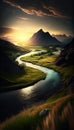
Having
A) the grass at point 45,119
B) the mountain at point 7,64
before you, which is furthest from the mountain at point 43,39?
the grass at point 45,119

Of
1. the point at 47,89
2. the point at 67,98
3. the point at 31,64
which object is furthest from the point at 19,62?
the point at 67,98

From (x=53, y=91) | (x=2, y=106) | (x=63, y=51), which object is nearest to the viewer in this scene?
(x=2, y=106)

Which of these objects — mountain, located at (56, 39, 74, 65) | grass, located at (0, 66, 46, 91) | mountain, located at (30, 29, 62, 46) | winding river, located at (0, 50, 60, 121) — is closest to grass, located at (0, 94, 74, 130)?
winding river, located at (0, 50, 60, 121)

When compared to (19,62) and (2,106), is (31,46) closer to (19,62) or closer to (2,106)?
(19,62)

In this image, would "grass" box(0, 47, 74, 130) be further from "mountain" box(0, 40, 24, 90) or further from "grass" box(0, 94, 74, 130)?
"mountain" box(0, 40, 24, 90)

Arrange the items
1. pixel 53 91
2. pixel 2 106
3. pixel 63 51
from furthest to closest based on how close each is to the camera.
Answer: pixel 63 51 < pixel 53 91 < pixel 2 106

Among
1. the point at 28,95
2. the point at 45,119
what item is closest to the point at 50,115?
the point at 45,119
